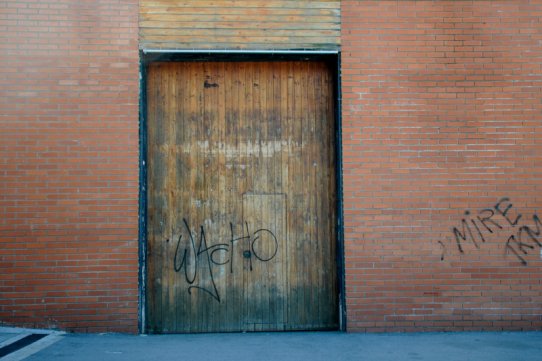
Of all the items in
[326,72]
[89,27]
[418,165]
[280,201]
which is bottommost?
[280,201]

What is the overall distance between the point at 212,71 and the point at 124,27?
4.21 ft

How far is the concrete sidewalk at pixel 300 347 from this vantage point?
5.73 meters

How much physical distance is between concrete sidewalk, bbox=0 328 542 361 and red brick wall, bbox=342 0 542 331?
1.19 feet

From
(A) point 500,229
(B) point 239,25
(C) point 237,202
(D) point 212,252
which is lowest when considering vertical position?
(D) point 212,252

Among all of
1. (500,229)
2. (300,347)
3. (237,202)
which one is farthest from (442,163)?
(300,347)

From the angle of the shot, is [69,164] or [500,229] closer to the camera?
[69,164]

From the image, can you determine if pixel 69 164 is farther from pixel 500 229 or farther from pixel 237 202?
pixel 500 229

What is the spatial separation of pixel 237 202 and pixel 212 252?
0.77 m

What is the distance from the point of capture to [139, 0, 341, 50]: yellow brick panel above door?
6895 mm

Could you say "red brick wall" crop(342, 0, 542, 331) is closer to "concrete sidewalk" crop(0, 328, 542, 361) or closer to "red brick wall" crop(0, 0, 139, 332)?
"concrete sidewalk" crop(0, 328, 542, 361)

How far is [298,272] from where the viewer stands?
23.6 feet

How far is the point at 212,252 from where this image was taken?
7.16 metres

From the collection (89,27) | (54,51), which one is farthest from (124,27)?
(54,51)

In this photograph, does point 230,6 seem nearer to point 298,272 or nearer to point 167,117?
point 167,117
